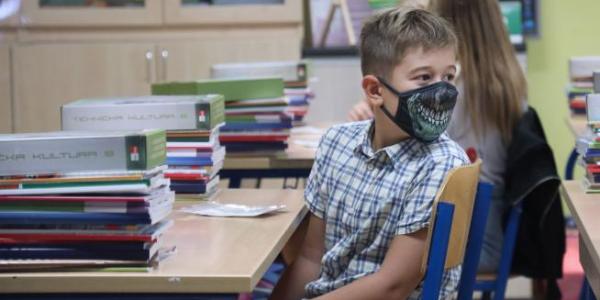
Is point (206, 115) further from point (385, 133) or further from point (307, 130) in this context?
point (307, 130)

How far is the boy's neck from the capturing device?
6.91 ft

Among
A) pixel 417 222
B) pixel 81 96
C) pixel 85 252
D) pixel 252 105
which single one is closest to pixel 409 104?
pixel 417 222

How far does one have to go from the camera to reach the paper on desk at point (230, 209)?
2.09 meters

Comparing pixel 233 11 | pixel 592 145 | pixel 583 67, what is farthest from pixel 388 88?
pixel 233 11

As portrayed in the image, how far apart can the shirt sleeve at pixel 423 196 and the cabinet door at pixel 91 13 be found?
3.25m

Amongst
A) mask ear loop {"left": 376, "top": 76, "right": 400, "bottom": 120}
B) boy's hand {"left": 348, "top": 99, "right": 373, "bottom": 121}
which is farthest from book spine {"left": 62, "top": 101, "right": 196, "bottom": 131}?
boy's hand {"left": 348, "top": 99, "right": 373, "bottom": 121}

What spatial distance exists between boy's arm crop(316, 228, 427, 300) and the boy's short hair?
355 millimetres

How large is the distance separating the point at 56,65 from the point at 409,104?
134 inches

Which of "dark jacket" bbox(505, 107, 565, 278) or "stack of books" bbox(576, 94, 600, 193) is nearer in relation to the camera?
"stack of books" bbox(576, 94, 600, 193)

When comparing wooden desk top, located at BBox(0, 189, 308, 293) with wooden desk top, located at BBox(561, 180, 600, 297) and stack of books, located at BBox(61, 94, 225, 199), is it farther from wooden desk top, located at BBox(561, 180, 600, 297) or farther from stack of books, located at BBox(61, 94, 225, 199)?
wooden desk top, located at BBox(561, 180, 600, 297)

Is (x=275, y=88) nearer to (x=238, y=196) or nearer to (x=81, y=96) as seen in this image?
(x=238, y=196)

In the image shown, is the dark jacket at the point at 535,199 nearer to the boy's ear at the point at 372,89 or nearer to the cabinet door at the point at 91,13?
the boy's ear at the point at 372,89

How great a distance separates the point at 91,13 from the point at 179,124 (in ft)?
9.71

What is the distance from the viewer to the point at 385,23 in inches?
84.7
